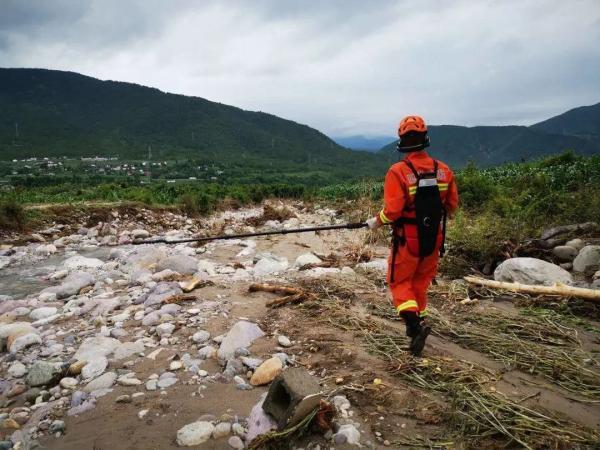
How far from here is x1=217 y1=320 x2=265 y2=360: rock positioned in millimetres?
3428

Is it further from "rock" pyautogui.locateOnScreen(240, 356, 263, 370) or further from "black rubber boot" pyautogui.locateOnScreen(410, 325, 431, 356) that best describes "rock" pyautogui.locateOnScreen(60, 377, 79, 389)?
"black rubber boot" pyautogui.locateOnScreen(410, 325, 431, 356)

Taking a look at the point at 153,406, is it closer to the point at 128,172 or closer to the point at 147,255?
the point at 147,255

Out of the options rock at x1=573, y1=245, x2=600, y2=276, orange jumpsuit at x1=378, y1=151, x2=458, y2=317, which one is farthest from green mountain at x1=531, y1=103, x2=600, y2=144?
orange jumpsuit at x1=378, y1=151, x2=458, y2=317

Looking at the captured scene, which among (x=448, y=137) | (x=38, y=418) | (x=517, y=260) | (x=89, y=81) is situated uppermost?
(x=89, y=81)

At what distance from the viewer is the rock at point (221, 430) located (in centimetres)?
245

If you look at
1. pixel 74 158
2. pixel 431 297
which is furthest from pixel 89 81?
pixel 431 297

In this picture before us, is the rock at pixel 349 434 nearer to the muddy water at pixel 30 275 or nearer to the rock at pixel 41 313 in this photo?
the rock at pixel 41 313

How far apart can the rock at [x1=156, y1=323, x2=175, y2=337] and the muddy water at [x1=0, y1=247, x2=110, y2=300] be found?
3.33m

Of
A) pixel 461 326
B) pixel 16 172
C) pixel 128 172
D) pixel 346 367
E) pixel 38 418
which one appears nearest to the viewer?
pixel 38 418

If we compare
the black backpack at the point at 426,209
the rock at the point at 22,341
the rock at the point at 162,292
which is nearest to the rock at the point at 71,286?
the rock at the point at 162,292

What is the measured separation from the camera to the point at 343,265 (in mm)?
6719

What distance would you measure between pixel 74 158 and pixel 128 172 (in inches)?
845

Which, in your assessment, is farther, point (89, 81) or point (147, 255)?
point (89, 81)

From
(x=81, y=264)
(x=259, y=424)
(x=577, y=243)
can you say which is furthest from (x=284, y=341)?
(x=81, y=264)
